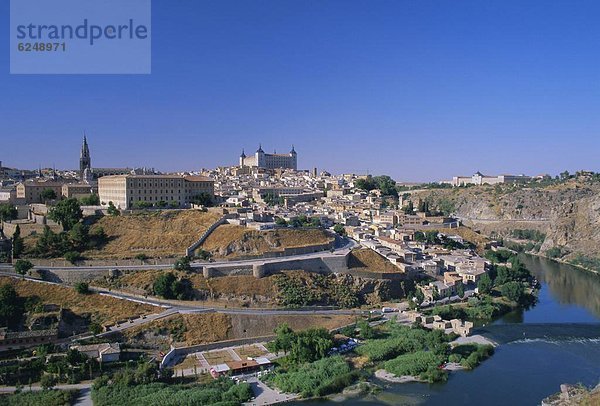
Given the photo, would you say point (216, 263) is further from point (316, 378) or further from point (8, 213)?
point (8, 213)

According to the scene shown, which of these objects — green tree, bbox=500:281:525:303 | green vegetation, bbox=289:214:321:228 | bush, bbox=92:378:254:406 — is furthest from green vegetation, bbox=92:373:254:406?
green tree, bbox=500:281:525:303

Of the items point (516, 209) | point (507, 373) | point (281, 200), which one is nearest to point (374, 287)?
point (507, 373)

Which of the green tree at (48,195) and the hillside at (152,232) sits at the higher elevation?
the green tree at (48,195)

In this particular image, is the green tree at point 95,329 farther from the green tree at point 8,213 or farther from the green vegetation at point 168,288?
the green tree at point 8,213

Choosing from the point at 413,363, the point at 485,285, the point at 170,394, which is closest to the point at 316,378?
the point at 413,363

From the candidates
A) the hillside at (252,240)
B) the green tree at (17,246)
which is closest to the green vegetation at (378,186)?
the hillside at (252,240)

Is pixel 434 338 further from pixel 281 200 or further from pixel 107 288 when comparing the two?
pixel 281 200
